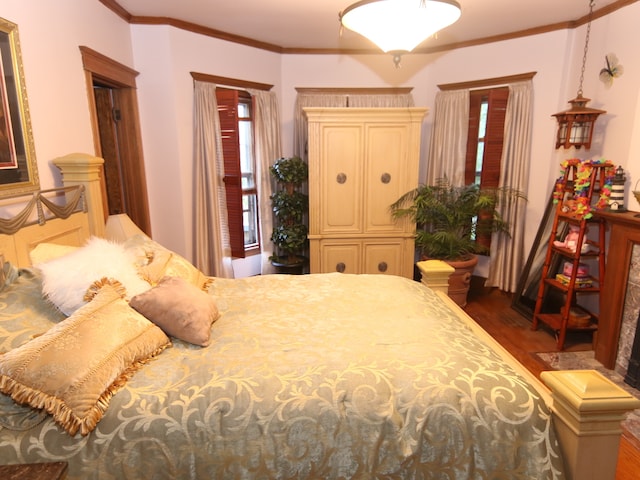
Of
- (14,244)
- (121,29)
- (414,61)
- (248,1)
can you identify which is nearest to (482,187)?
(414,61)

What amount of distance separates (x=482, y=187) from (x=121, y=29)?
363cm

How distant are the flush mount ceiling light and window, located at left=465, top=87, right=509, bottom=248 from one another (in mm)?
2304

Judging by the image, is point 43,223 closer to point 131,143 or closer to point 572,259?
point 131,143

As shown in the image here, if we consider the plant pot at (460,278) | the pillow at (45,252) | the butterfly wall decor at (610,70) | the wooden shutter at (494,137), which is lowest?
the plant pot at (460,278)

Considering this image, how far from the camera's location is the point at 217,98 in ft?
12.7

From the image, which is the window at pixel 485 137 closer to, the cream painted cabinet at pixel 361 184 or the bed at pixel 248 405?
the cream painted cabinet at pixel 361 184

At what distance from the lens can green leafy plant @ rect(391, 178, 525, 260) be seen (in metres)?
3.88

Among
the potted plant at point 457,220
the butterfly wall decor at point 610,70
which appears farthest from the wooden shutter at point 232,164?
the butterfly wall decor at point 610,70

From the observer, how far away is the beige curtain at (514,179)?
3861mm

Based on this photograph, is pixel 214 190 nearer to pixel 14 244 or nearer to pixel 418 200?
pixel 418 200

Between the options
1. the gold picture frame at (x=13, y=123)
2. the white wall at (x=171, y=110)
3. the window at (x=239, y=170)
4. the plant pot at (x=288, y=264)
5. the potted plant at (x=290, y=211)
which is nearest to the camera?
the gold picture frame at (x=13, y=123)

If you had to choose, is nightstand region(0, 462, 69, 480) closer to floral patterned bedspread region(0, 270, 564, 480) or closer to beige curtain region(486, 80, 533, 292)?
floral patterned bedspread region(0, 270, 564, 480)

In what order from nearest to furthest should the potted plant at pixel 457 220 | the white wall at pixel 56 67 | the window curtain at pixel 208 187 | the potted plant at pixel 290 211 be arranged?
the white wall at pixel 56 67
the window curtain at pixel 208 187
the potted plant at pixel 457 220
the potted plant at pixel 290 211

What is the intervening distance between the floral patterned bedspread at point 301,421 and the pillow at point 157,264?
481mm
